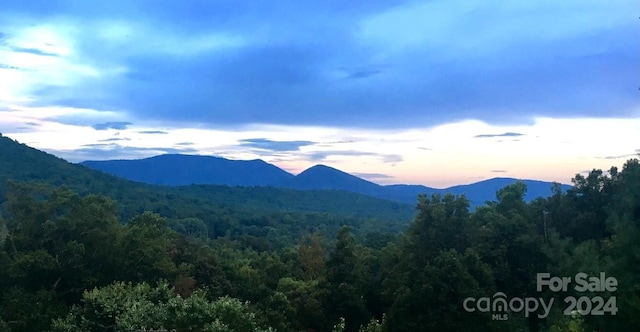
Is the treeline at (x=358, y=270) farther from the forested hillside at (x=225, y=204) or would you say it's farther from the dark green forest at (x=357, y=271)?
the forested hillside at (x=225, y=204)

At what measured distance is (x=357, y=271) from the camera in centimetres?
2588

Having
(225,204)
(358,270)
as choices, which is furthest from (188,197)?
(358,270)

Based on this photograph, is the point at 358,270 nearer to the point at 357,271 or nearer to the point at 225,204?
the point at 357,271

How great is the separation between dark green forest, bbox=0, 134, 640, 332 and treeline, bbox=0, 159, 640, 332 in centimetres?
5

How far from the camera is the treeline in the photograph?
49.8 ft

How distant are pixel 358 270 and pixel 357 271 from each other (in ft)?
0.29

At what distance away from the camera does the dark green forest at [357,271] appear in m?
14.9

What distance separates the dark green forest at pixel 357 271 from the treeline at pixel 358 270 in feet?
0.16

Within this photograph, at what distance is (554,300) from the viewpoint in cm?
1761

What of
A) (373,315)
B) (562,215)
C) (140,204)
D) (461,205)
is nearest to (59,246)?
(373,315)

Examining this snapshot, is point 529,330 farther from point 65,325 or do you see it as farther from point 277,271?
point 277,271

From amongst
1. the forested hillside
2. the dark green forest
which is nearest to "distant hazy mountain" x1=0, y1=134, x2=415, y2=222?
the forested hillside

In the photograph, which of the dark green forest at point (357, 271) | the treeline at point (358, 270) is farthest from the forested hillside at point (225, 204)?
the treeline at point (358, 270)

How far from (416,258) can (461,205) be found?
2852mm
